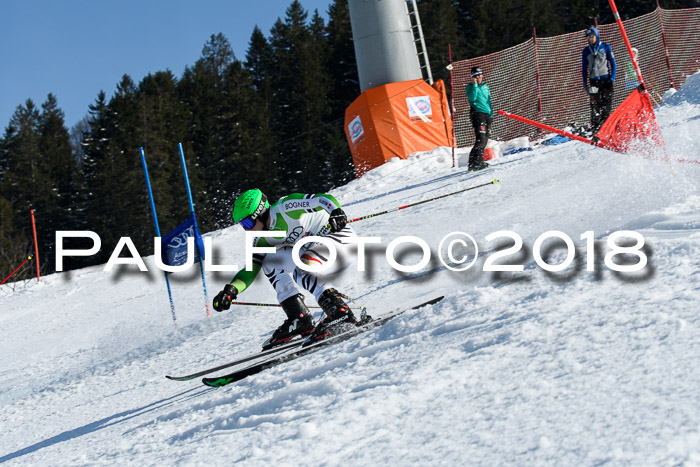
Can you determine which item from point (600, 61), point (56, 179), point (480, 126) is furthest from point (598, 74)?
point (56, 179)

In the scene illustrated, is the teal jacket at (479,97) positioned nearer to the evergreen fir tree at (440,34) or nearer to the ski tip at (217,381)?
the ski tip at (217,381)

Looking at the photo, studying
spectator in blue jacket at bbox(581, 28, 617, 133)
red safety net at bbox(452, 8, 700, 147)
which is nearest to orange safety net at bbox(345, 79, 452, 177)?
red safety net at bbox(452, 8, 700, 147)

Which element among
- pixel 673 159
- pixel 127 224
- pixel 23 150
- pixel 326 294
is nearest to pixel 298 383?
pixel 326 294

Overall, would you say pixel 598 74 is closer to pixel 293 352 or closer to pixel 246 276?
pixel 246 276

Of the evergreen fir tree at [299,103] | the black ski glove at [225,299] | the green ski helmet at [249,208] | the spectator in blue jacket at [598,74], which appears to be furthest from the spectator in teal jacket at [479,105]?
the evergreen fir tree at [299,103]

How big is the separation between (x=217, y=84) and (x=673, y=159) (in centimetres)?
4513

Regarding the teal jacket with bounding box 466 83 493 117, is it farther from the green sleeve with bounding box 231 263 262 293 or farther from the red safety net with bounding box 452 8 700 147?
the green sleeve with bounding box 231 263 262 293

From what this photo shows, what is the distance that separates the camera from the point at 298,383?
4043mm

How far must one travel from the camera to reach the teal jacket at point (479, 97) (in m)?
11.6

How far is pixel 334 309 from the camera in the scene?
512 centimetres

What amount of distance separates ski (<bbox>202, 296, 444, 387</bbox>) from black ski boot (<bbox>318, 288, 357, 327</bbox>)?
0.10 metres

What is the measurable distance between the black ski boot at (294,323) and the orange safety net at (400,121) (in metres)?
11.7

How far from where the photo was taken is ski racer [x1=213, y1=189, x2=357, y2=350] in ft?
17.2

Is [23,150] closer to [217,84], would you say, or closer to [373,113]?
[217,84]
